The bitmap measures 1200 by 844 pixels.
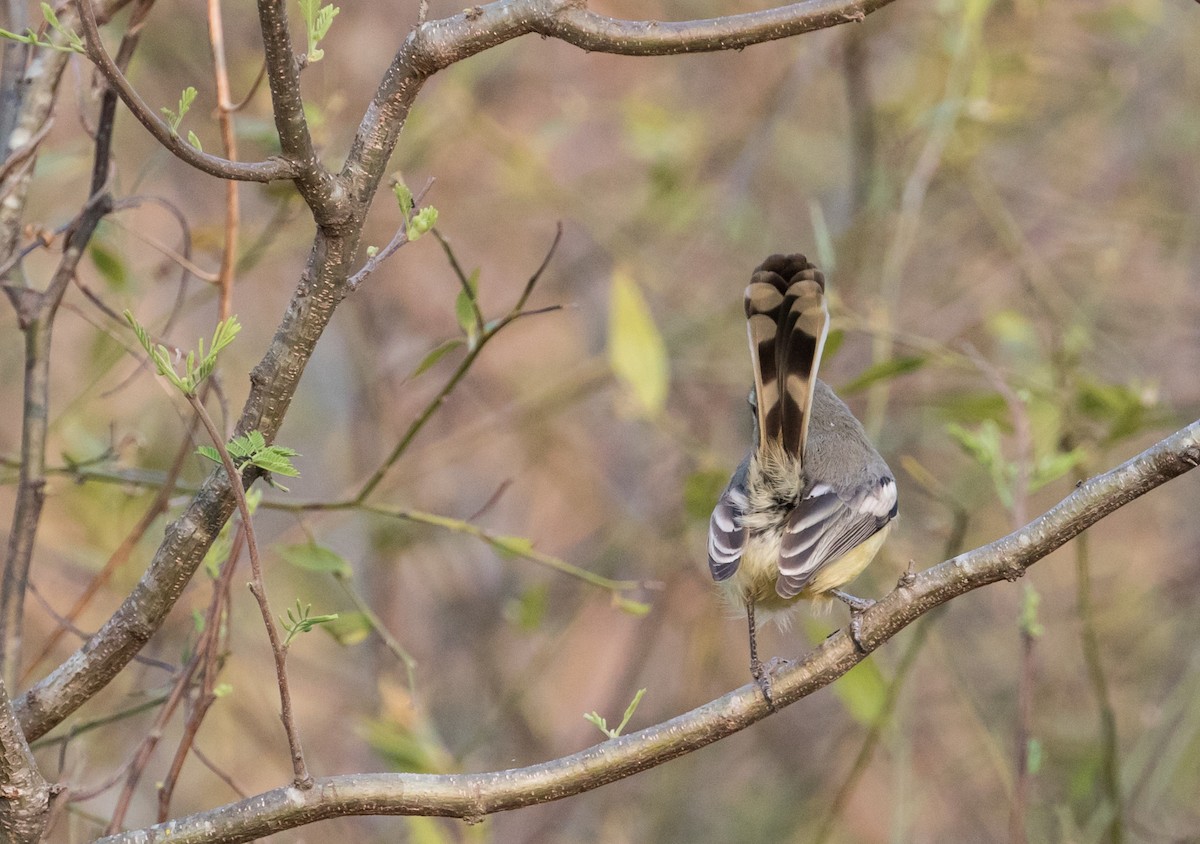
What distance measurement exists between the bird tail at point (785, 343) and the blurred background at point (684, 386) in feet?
4.56

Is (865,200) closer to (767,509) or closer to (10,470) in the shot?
(767,509)

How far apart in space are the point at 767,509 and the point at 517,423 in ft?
8.69

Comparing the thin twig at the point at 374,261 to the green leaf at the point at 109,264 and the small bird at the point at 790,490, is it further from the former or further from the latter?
the green leaf at the point at 109,264

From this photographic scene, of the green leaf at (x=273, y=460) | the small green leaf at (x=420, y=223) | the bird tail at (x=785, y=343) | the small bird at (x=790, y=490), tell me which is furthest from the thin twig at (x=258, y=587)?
the bird tail at (x=785, y=343)

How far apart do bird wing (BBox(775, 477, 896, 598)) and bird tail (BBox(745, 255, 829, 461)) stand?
0.55ft

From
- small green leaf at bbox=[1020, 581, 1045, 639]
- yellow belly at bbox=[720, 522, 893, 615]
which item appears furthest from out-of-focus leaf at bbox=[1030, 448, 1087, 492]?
yellow belly at bbox=[720, 522, 893, 615]

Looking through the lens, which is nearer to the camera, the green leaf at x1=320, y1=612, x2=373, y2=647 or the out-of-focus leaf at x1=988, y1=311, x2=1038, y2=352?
the green leaf at x1=320, y1=612, x2=373, y2=647

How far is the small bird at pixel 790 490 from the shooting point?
110 inches

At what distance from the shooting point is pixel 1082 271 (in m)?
6.44

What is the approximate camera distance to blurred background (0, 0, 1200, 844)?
5.15 m

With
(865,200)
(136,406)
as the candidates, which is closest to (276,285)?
(136,406)

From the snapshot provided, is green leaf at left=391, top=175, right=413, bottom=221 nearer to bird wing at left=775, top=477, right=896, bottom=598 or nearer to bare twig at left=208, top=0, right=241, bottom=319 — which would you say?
bare twig at left=208, top=0, right=241, bottom=319

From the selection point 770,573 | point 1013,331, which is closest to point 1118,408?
point 1013,331

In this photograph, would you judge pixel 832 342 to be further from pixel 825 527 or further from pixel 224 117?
pixel 224 117
